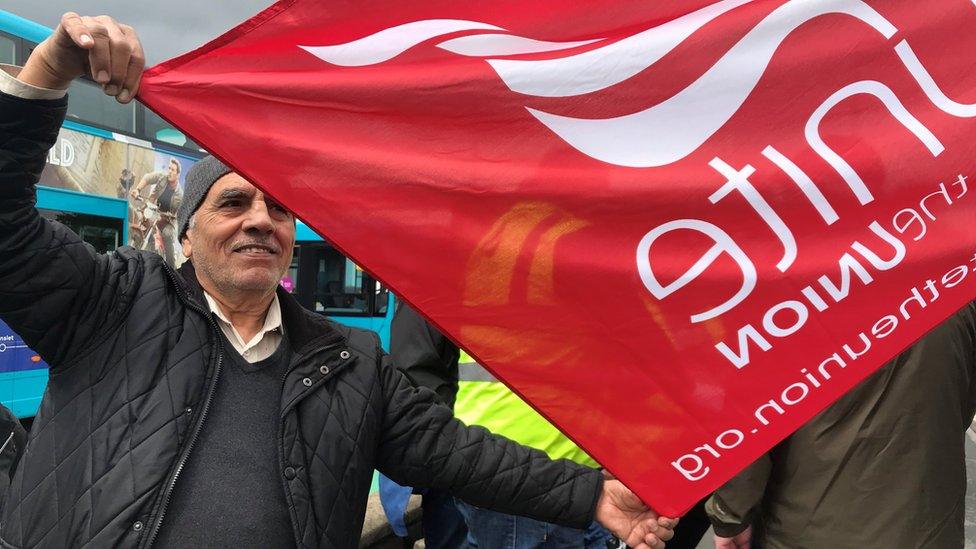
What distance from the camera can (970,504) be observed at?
586cm

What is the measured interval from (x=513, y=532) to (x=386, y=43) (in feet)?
4.67

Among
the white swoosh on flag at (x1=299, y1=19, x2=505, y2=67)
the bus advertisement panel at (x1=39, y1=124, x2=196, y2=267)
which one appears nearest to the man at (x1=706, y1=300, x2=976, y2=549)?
the white swoosh on flag at (x1=299, y1=19, x2=505, y2=67)

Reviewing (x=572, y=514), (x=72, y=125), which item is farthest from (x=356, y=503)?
(x=72, y=125)

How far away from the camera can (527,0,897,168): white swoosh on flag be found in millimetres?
1540

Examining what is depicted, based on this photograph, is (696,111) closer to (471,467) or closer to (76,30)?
(471,467)

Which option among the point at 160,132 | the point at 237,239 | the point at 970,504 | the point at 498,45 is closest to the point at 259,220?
the point at 237,239

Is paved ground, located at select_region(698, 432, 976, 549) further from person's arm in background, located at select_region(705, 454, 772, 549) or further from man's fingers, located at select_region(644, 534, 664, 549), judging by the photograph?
man's fingers, located at select_region(644, 534, 664, 549)

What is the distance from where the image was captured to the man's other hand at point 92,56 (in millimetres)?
1296

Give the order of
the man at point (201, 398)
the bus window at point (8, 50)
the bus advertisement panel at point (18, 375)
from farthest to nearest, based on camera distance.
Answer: the bus advertisement panel at point (18, 375) < the bus window at point (8, 50) < the man at point (201, 398)

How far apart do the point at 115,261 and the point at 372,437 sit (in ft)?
2.14

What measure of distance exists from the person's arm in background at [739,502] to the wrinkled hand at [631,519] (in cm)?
38

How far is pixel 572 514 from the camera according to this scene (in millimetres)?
1769

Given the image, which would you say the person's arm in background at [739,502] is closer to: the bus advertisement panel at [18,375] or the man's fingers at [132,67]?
the man's fingers at [132,67]

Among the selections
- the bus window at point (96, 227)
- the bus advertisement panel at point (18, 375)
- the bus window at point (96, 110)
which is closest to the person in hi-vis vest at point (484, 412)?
the bus advertisement panel at point (18, 375)
